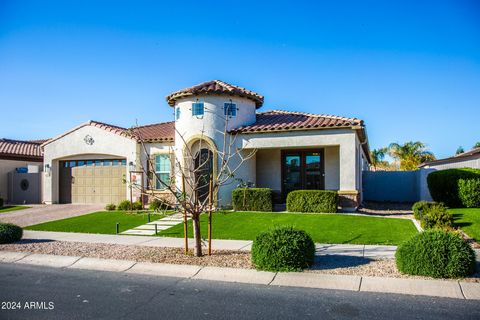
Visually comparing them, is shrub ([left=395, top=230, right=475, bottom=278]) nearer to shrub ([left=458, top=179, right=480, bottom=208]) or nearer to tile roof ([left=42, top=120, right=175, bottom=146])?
shrub ([left=458, top=179, right=480, bottom=208])

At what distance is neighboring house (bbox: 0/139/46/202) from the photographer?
79.5 ft

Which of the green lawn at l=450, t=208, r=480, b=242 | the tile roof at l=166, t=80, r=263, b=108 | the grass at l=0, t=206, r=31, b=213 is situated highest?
the tile roof at l=166, t=80, r=263, b=108

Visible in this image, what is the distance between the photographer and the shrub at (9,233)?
10805mm

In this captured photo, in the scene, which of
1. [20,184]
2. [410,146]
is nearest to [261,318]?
[20,184]

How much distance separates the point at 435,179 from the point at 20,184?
22.8 m

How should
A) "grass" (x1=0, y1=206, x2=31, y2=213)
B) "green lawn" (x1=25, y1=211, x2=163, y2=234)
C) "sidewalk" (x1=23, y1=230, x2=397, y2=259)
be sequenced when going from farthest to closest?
"grass" (x1=0, y1=206, x2=31, y2=213), "green lawn" (x1=25, y1=211, x2=163, y2=234), "sidewalk" (x1=23, y1=230, x2=397, y2=259)

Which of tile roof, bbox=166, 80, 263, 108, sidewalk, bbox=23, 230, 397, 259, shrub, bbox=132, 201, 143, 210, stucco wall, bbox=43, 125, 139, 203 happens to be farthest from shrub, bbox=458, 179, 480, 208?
stucco wall, bbox=43, 125, 139, 203

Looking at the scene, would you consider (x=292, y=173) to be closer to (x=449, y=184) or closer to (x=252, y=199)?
(x=252, y=199)

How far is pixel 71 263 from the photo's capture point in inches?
352

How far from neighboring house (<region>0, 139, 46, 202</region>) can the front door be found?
584 inches

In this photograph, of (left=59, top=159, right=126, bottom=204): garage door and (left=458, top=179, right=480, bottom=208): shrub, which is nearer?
(left=458, top=179, right=480, bottom=208): shrub

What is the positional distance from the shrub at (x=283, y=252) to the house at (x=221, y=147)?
809cm

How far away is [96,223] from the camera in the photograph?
14.8m

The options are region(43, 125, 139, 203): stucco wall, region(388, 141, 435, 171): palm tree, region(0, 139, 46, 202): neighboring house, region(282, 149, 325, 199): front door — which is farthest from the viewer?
region(388, 141, 435, 171): palm tree
